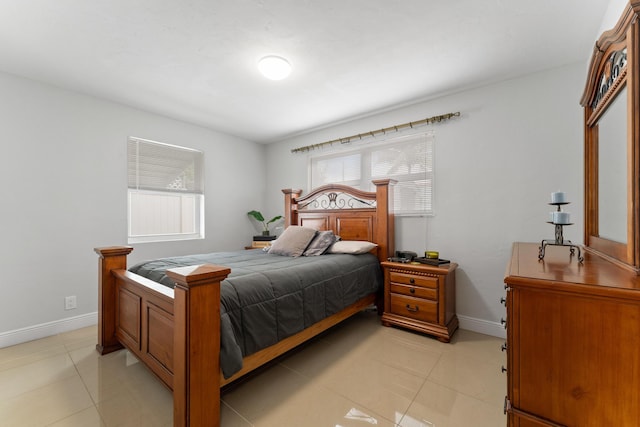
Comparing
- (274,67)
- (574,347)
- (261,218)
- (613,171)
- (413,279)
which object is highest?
(274,67)

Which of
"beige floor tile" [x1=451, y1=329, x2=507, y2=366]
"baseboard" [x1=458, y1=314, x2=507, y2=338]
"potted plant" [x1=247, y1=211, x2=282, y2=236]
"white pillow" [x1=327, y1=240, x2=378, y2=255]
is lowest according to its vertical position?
"beige floor tile" [x1=451, y1=329, x2=507, y2=366]

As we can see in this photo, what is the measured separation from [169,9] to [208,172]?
242 cm

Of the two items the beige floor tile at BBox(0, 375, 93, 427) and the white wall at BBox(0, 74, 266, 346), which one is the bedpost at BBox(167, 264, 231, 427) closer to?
the beige floor tile at BBox(0, 375, 93, 427)

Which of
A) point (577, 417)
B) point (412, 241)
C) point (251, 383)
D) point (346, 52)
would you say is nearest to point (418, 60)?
point (346, 52)

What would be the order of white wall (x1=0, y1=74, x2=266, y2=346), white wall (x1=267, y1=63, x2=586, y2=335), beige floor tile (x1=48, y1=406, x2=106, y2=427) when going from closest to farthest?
beige floor tile (x1=48, y1=406, x2=106, y2=427), white wall (x1=267, y1=63, x2=586, y2=335), white wall (x1=0, y1=74, x2=266, y2=346)

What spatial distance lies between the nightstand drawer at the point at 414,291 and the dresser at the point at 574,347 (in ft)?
5.33

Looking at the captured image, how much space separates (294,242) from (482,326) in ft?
6.78

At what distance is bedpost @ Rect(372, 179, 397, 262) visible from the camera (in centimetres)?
308

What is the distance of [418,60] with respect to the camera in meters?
2.28

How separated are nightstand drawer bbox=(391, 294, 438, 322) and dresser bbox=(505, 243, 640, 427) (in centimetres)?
164

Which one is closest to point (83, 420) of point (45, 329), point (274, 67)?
point (45, 329)

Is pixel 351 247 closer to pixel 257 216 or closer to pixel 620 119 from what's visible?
pixel 257 216

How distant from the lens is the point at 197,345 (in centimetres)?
133

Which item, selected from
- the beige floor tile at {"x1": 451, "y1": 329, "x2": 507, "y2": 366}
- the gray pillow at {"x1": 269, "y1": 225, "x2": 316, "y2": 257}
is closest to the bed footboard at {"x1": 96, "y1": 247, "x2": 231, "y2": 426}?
the gray pillow at {"x1": 269, "y1": 225, "x2": 316, "y2": 257}
